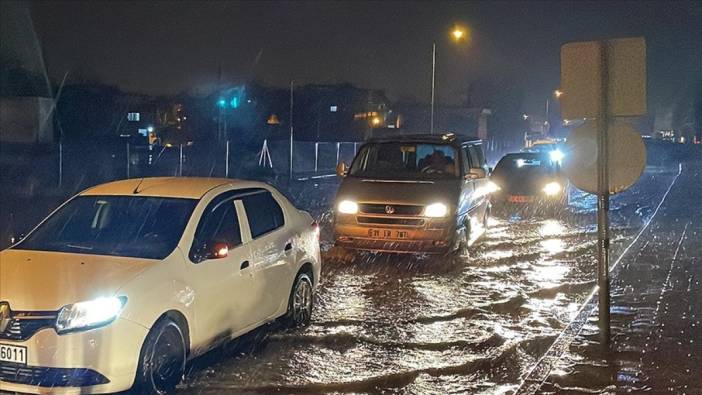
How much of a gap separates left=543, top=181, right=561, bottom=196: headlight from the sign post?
13.2m

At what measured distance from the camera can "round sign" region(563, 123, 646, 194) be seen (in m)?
6.96

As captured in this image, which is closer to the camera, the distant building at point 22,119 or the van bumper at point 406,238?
the van bumper at point 406,238

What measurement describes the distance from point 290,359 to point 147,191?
2.01m

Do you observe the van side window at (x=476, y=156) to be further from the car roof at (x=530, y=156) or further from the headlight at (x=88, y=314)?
the headlight at (x=88, y=314)

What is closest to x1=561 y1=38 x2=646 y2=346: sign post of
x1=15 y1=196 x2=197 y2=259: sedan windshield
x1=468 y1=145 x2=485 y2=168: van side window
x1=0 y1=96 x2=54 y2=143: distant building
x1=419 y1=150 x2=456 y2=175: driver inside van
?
x1=15 y1=196 x2=197 y2=259: sedan windshield

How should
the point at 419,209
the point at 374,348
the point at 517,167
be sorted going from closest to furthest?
1. the point at 374,348
2. the point at 419,209
3. the point at 517,167

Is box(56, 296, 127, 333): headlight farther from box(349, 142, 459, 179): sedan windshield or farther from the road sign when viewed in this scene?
box(349, 142, 459, 179): sedan windshield

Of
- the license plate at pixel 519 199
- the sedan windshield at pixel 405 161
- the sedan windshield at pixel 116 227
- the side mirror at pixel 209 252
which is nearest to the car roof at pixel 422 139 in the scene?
the sedan windshield at pixel 405 161

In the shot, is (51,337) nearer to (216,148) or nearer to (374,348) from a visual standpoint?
(374,348)

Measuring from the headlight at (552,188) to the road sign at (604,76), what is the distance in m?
13.3

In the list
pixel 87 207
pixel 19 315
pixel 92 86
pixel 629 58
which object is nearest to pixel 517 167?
pixel 629 58

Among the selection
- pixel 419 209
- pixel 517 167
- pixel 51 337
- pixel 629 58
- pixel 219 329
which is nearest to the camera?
pixel 51 337

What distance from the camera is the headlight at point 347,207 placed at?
1221 cm

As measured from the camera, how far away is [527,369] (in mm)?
6730
